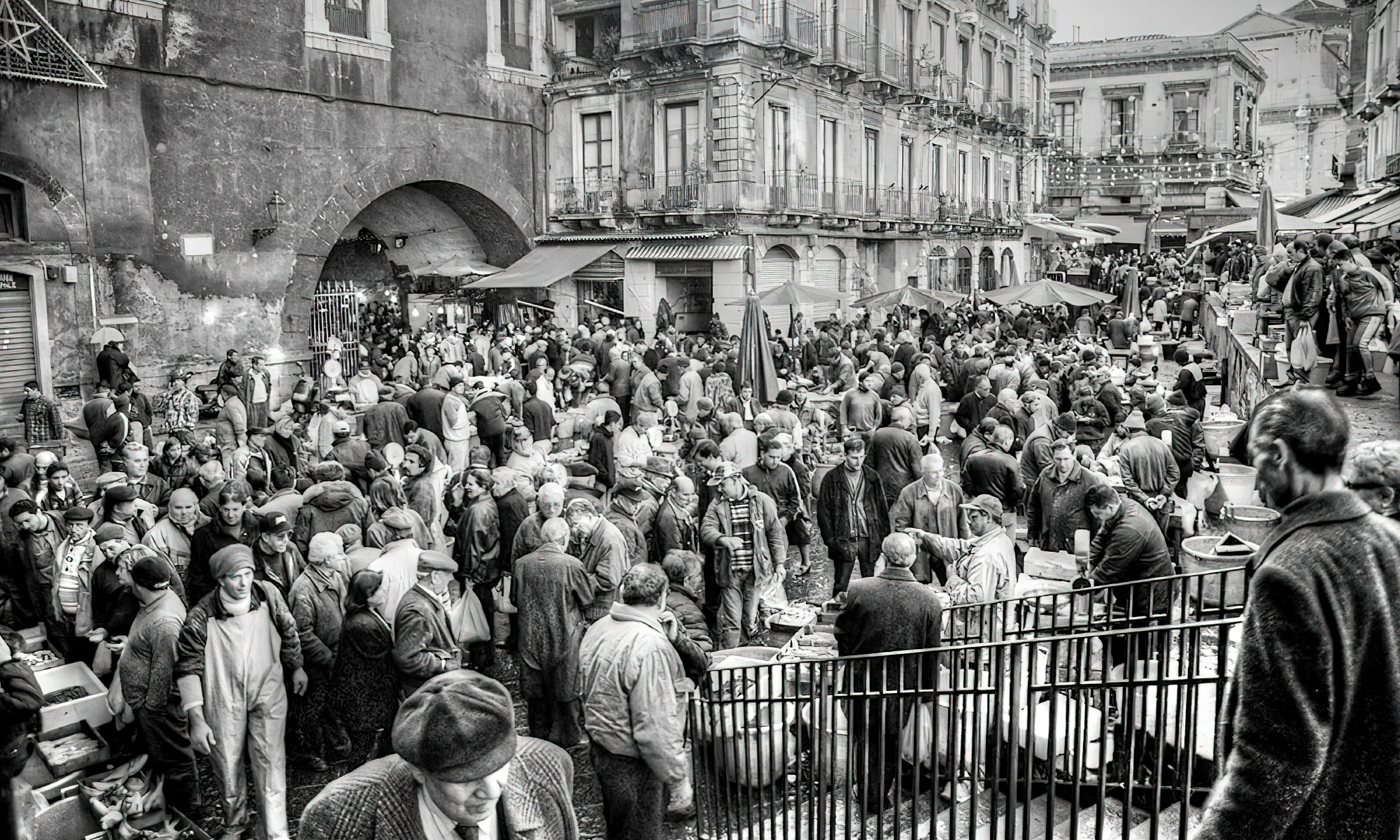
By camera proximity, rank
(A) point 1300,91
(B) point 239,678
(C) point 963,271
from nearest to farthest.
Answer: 1. (B) point 239,678
2. (C) point 963,271
3. (A) point 1300,91

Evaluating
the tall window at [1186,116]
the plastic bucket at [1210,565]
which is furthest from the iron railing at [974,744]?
the tall window at [1186,116]

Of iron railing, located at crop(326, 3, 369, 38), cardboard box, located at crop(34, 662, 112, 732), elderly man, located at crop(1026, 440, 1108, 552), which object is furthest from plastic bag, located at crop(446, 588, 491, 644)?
iron railing, located at crop(326, 3, 369, 38)

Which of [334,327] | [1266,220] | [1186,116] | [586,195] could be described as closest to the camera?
[1266,220]

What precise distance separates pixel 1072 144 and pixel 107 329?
44.1m

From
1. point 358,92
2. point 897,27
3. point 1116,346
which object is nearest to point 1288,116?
point 897,27

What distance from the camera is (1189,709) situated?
14.3 feet

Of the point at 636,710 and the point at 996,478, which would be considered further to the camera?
the point at 996,478

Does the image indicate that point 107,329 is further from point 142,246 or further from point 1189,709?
point 1189,709

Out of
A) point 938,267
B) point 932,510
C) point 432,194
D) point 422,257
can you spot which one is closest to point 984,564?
point 932,510

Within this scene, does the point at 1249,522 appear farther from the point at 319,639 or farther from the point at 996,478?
the point at 319,639

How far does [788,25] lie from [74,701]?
76.1 ft

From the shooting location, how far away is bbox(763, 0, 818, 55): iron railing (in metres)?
25.5

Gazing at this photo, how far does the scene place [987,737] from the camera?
17.2ft

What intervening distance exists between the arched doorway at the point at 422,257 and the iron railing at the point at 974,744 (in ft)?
71.0
